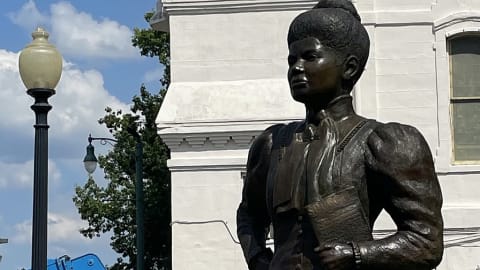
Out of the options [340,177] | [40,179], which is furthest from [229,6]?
[340,177]

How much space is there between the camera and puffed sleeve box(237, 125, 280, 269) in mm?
5785

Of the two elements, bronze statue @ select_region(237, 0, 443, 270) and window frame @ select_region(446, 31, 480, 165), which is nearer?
bronze statue @ select_region(237, 0, 443, 270)

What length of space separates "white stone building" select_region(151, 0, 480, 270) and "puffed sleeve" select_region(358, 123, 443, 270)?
17492mm

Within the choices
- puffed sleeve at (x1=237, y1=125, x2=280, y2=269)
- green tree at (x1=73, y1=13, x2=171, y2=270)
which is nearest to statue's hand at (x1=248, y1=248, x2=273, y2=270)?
puffed sleeve at (x1=237, y1=125, x2=280, y2=269)

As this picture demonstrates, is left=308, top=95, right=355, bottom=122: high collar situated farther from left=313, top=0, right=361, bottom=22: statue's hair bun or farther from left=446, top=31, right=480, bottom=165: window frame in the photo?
left=446, top=31, right=480, bottom=165: window frame

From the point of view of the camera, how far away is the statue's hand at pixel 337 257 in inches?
201

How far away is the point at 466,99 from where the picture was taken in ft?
77.0

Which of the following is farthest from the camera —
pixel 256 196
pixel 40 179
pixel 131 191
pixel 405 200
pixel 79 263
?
pixel 131 191

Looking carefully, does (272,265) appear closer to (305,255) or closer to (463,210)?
(305,255)

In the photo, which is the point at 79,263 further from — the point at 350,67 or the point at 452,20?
the point at 350,67

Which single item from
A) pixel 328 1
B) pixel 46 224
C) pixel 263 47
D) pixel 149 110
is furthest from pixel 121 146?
pixel 328 1

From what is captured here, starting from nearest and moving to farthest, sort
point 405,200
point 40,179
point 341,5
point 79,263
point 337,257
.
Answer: point 337,257 → point 405,200 → point 341,5 → point 40,179 → point 79,263

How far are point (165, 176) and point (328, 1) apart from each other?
1180 inches

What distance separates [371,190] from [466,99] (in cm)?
1850
